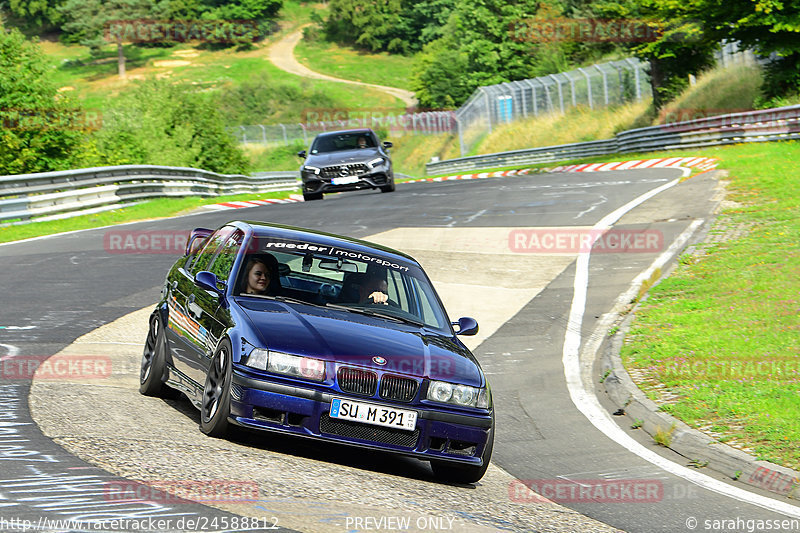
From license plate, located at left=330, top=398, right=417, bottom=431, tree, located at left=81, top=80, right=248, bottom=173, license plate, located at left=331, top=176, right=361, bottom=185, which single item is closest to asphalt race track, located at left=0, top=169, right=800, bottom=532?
license plate, located at left=330, top=398, right=417, bottom=431

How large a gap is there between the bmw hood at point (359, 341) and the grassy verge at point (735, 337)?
2424 millimetres

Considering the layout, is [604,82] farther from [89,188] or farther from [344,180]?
[89,188]

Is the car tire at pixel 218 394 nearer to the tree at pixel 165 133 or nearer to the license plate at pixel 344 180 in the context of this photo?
the license plate at pixel 344 180

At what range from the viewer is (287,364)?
6.54m

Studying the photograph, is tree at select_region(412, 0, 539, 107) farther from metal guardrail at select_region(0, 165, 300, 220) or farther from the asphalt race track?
the asphalt race track

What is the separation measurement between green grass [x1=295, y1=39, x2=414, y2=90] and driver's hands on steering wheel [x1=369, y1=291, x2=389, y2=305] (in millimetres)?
115894

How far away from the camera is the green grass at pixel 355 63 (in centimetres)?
12569

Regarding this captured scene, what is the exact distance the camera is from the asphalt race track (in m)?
5.49

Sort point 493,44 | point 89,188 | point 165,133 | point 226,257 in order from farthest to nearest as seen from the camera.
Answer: point 493,44 → point 165,133 → point 89,188 → point 226,257

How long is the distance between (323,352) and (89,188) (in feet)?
69.1

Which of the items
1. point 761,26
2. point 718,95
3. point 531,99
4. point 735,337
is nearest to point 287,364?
point 735,337

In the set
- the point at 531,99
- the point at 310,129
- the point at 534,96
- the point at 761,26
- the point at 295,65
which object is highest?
the point at 761,26

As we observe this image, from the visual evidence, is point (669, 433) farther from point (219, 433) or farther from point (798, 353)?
point (219, 433)

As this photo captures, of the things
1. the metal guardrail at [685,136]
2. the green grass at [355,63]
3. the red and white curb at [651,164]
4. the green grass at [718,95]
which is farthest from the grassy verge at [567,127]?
the green grass at [355,63]
